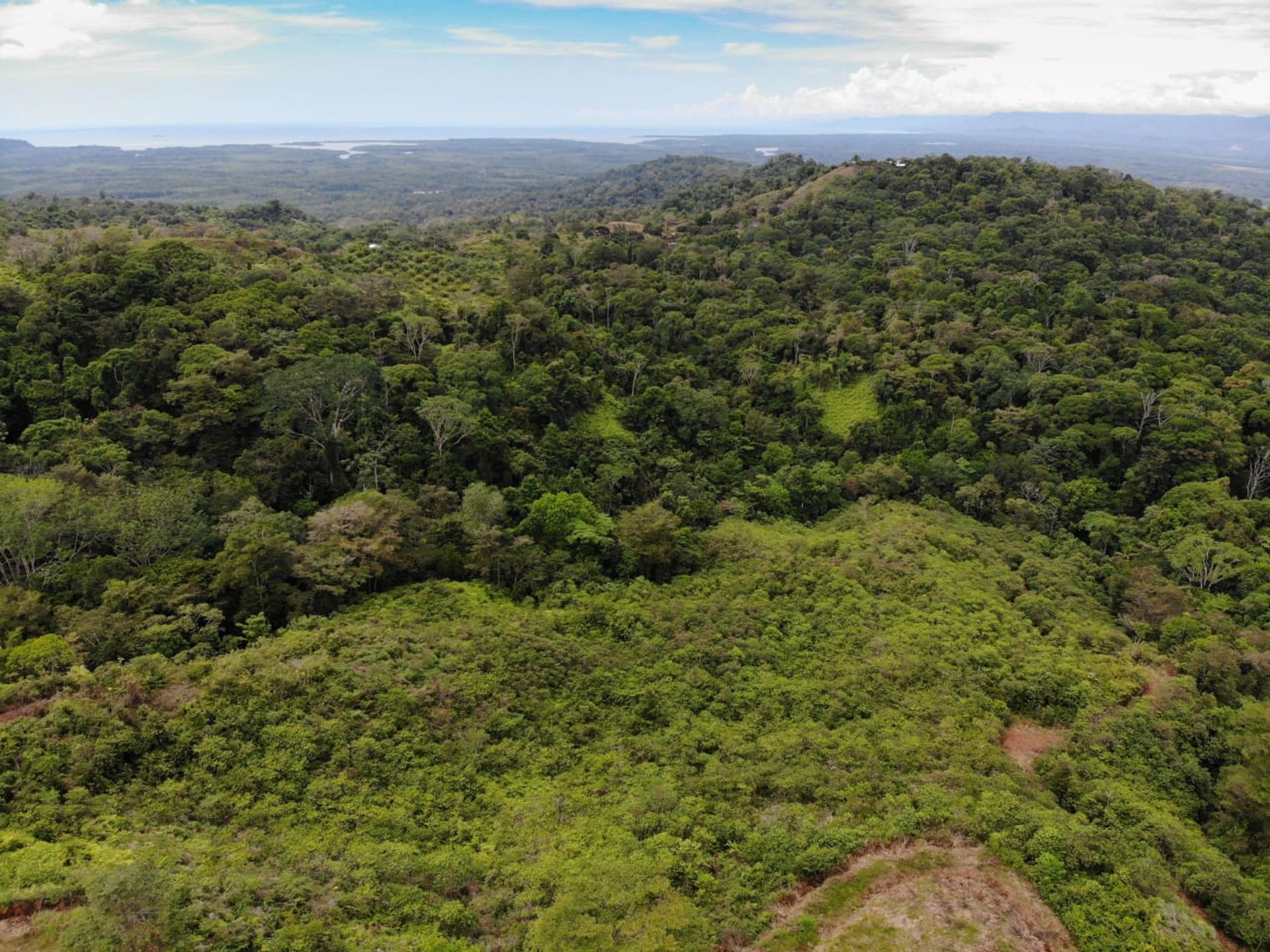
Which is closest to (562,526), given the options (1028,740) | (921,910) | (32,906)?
(1028,740)

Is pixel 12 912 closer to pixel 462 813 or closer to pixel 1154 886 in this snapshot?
pixel 462 813

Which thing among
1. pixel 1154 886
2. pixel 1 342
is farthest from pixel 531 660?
pixel 1 342

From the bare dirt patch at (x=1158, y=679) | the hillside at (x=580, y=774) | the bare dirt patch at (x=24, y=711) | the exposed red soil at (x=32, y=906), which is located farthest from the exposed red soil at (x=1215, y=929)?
the bare dirt patch at (x=24, y=711)

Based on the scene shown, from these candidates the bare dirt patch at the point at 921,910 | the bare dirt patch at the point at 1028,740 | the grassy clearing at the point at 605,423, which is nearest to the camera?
the bare dirt patch at the point at 921,910

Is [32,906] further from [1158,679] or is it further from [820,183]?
[820,183]

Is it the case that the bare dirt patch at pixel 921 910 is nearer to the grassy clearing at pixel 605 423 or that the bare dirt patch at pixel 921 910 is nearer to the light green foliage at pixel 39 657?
the light green foliage at pixel 39 657
